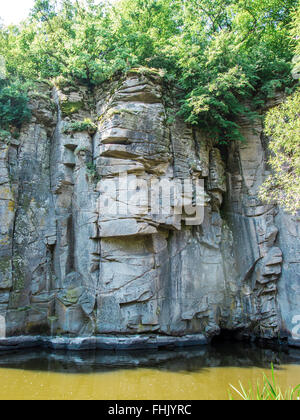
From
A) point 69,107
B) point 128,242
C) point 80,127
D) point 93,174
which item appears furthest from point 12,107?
point 128,242

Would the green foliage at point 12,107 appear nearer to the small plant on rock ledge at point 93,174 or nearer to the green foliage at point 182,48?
the green foliage at point 182,48

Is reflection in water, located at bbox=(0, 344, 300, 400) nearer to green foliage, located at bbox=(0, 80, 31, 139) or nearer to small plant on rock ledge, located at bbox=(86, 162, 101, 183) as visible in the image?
small plant on rock ledge, located at bbox=(86, 162, 101, 183)

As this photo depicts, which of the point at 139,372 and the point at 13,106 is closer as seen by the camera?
the point at 139,372

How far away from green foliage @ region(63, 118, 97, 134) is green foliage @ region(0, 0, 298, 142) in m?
2.37

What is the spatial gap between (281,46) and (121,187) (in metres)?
11.3

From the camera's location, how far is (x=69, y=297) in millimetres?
12961

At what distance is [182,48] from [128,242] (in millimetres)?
8876

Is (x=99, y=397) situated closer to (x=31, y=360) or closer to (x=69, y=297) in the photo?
(x=31, y=360)

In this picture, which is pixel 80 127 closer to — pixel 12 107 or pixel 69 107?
pixel 69 107

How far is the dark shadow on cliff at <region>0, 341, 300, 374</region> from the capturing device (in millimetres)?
9844

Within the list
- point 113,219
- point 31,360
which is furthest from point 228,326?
point 31,360

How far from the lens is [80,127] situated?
14266mm

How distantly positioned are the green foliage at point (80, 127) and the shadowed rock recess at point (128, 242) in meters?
0.10

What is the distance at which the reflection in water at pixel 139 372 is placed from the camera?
7719 millimetres
